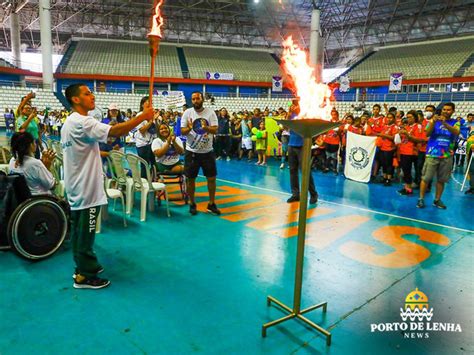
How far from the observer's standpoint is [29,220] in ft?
11.2

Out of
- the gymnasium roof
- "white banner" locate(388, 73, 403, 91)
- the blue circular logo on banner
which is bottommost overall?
the blue circular logo on banner

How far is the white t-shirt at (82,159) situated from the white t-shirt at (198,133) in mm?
2219

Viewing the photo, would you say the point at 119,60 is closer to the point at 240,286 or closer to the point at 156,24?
the point at 156,24

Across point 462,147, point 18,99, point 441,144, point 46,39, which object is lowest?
point 462,147

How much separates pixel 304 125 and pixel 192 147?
3.04m

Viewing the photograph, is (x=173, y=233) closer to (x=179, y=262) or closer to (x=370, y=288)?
(x=179, y=262)

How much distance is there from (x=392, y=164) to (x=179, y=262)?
20.5 ft

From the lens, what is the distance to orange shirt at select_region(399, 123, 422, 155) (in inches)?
281

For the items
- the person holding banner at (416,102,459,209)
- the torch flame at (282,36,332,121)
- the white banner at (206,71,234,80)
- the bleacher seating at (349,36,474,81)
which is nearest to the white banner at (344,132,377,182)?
the person holding banner at (416,102,459,209)

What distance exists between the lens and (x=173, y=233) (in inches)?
176

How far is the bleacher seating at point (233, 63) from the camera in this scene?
33344 mm

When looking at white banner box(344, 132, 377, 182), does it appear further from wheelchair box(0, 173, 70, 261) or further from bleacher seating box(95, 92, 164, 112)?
bleacher seating box(95, 92, 164, 112)

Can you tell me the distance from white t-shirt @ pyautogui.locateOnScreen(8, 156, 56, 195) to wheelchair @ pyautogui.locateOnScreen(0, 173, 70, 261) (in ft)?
0.21

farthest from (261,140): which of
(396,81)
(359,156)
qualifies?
(396,81)
